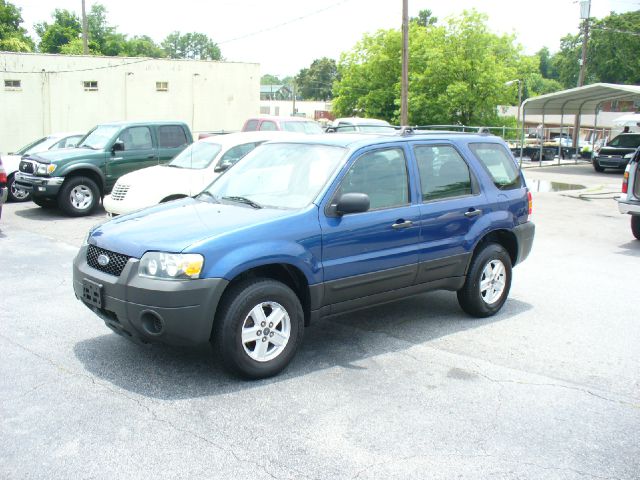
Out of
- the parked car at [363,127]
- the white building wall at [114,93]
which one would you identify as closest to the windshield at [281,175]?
the parked car at [363,127]

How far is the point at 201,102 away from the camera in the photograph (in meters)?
33.4

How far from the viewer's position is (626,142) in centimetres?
2819

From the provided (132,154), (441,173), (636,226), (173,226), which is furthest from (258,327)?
(132,154)

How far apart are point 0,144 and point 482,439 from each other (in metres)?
30.3

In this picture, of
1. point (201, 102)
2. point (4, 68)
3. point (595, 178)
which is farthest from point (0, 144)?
point (595, 178)

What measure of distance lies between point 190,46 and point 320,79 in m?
42.1

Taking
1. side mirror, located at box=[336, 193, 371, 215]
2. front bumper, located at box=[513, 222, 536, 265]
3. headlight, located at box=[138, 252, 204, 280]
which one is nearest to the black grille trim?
headlight, located at box=[138, 252, 204, 280]

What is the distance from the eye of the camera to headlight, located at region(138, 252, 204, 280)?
4.59m

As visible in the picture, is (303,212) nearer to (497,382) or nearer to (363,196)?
(363,196)

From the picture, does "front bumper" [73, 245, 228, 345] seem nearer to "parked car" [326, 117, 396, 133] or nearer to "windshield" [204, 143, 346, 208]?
"windshield" [204, 143, 346, 208]

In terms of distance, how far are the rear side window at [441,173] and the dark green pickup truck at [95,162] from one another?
8.62 meters

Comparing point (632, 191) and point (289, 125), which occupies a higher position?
point (289, 125)

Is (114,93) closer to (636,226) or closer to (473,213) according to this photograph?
(636,226)

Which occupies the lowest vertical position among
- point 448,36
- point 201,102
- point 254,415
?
point 254,415
